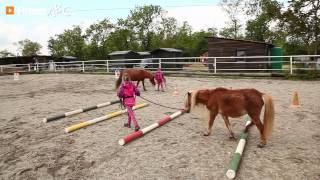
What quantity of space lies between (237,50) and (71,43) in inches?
1959

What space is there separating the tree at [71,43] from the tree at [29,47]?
2571 cm

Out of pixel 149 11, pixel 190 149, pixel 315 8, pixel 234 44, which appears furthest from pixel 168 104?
pixel 149 11

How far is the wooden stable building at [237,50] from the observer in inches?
892

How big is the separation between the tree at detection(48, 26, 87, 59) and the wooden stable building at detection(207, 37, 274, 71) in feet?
136

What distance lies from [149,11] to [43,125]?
5681cm

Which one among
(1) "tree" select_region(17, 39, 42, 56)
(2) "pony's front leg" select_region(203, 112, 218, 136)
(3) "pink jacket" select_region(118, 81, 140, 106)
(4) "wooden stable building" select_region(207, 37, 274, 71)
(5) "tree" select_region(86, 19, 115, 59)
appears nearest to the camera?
(2) "pony's front leg" select_region(203, 112, 218, 136)

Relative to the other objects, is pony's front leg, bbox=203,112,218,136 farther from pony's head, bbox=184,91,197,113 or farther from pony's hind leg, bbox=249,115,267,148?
pony's hind leg, bbox=249,115,267,148

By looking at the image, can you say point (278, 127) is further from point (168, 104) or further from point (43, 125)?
point (43, 125)

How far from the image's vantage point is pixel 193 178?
4348mm

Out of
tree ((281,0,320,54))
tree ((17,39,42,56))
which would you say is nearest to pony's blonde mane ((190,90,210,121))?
tree ((281,0,320,54))

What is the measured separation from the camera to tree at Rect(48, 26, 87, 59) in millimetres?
62344

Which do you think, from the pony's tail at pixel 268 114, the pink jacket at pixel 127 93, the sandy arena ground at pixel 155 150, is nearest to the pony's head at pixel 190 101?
the sandy arena ground at pixel 155 150

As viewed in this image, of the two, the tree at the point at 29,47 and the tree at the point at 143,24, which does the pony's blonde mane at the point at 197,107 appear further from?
the tree at the point at 29,47

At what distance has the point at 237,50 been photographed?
2348cm
